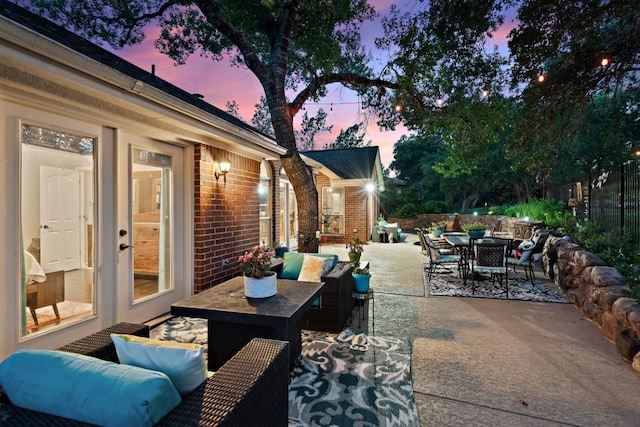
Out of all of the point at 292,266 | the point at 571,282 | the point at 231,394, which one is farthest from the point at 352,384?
the point at 571,282

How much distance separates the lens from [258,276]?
2.83 metres

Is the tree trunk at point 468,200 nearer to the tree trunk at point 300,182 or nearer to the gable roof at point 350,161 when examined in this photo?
the gable roof at point 350,161

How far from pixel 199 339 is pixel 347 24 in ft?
22.9

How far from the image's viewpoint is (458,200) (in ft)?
84.1

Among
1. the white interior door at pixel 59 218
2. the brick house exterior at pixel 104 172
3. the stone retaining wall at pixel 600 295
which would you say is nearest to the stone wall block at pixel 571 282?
the stone retaining wall at pixel 600 295

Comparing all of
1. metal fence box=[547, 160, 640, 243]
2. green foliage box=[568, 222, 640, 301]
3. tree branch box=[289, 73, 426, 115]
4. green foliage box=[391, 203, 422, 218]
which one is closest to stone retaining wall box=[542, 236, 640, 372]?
green foliage box=[568, 222, 640, 301]

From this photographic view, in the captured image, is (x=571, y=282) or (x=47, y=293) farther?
(x=571, y=282)

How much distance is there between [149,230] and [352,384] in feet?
10.1

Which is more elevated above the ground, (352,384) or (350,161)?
(350,161)

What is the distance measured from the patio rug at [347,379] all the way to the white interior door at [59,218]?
126 centimetres

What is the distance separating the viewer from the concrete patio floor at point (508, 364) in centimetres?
234

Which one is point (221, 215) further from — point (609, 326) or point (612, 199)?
point (612, 199)

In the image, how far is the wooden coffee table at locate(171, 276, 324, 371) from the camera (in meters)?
2.44

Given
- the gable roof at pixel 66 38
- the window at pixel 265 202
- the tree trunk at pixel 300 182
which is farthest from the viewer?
the window at pixel 265 202
